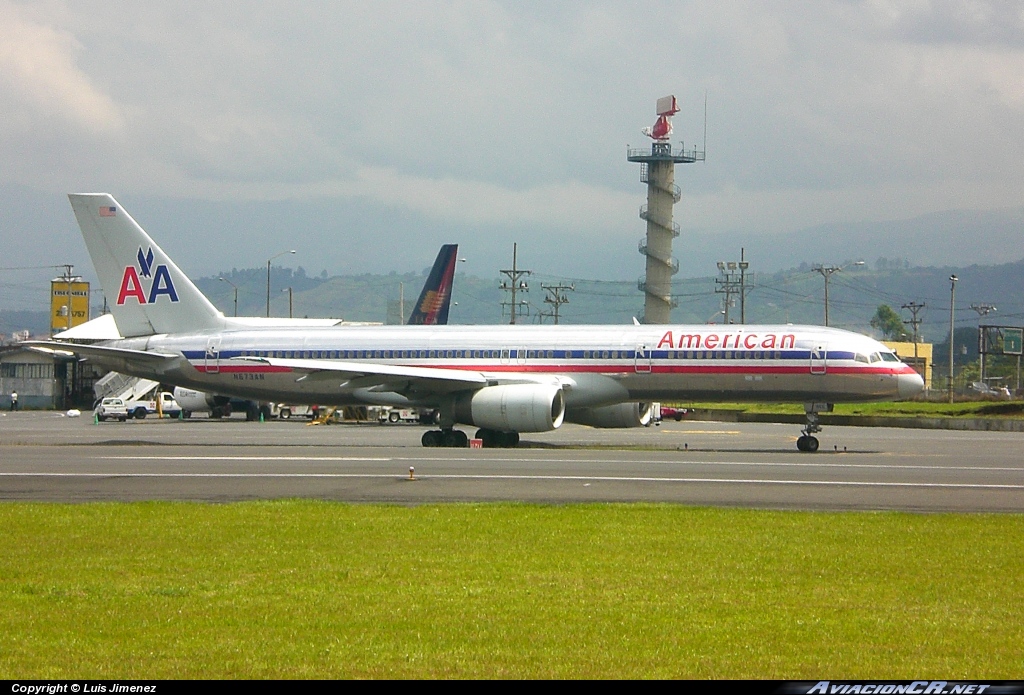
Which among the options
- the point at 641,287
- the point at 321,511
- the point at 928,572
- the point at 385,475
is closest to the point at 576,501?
the point at 321,511

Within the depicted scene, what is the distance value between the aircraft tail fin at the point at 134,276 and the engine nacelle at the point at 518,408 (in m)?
10.8

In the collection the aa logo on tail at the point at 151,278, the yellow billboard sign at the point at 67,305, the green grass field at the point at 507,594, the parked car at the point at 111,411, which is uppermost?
the yellow billboard sign at the point at 67,305

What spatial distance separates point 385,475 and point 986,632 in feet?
50.1

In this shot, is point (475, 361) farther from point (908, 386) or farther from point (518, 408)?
point (908, 386)

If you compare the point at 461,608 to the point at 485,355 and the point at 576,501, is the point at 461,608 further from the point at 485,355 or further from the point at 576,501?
the point at 485,355

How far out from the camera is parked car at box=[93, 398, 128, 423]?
224ft

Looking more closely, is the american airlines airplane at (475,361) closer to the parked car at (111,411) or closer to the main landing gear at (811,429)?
the main landing gear at (811,429)

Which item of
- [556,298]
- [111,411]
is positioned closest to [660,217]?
[556,298]

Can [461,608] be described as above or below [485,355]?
below

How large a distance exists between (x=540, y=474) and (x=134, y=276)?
21.0 m

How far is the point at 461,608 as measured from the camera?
32.8 feet

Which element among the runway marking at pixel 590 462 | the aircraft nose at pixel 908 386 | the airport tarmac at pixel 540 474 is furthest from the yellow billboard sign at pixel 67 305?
the aircraft nose at pixel 908 386

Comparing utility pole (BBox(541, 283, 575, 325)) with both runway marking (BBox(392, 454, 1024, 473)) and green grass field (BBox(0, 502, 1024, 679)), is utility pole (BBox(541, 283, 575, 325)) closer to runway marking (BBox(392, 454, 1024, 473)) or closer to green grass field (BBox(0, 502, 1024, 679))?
runway marking (BBox(392, 454, 1024, 473))

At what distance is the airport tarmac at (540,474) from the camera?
19.4m
